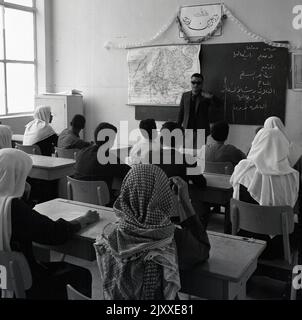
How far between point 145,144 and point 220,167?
0.70 metres

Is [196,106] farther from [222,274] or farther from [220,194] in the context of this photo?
[222,274]

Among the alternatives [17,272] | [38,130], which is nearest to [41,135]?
[38,130]

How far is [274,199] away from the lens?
2744 mm

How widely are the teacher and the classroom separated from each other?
0.05 ft

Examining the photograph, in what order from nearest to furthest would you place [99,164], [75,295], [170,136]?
[75,295], [99,164], [170,136]

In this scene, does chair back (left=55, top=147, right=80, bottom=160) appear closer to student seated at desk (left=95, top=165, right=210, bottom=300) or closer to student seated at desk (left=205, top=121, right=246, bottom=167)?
student seated at desk (left=205, top=121, right=246, bottom=167)

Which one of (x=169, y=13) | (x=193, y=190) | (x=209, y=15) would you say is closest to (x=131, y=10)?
(x=169, y=13)

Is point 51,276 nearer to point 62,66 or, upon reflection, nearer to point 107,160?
point 107,160

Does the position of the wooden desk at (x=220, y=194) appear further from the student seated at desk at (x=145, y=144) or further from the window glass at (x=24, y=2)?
the window glass at (x=24, y=2)

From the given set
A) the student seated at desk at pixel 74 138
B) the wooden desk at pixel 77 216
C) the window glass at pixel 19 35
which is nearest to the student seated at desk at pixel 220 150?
the student seated at desk at pixel 74 138

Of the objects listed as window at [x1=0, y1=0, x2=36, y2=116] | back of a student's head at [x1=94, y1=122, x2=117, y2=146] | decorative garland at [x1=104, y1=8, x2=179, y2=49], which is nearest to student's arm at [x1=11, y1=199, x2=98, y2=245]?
back of a student's head at [x1=94, y1=122, x2=117, y2=146]

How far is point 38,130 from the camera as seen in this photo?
205 inches

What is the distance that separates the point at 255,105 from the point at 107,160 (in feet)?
10.0

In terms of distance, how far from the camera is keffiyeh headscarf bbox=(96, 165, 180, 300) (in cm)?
164
